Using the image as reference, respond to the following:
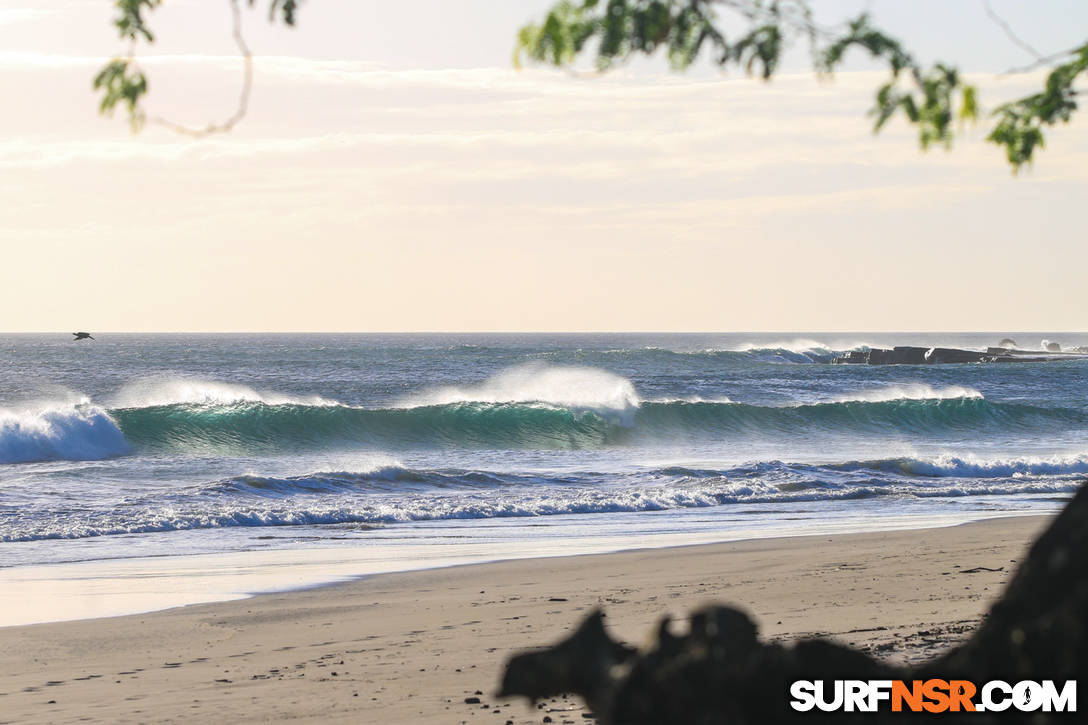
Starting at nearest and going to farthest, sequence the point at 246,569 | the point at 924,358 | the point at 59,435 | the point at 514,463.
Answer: the point at 246,569 < the point at 514,463 < the point at 59,435 < the point at 924,358

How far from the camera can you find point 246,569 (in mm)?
11898

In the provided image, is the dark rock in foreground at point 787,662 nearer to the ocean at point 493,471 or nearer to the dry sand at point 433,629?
the dry sand at point 433,629

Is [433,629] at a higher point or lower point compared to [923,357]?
higher

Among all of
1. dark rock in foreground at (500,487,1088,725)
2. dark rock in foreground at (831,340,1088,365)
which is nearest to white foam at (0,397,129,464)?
dark rock in foreground at (500,487,1088,725)

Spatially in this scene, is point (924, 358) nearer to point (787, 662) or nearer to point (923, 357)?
point (923, 357)

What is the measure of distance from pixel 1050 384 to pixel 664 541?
48.2 metres

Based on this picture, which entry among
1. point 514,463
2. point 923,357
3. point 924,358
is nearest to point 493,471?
point 514,463

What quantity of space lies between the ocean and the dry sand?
4.39 feet

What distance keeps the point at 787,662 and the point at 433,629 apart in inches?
246

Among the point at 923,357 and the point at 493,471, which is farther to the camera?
the point at 923,357

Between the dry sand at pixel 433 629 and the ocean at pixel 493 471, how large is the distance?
1338mm

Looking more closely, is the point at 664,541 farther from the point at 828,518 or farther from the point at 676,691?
the point at 676,691

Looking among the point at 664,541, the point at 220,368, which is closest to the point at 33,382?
the point at 220,368

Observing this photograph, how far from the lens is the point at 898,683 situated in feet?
9.02
